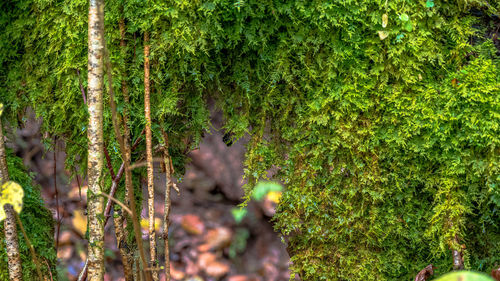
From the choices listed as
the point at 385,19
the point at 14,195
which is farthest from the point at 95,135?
the point at 385,19

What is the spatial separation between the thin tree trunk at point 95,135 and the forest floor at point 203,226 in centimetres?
118

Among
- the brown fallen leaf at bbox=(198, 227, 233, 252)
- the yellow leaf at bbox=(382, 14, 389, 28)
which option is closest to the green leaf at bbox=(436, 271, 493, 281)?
the yellow leaf at bbox=(382, 14, 389, 28)

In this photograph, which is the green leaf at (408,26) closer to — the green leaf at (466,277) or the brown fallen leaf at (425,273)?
the brown fallen leaf at (425,273)

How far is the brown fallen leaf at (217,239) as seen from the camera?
3146 mm

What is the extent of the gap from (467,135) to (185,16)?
1.76 m

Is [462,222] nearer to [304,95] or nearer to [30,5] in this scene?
[304,95]

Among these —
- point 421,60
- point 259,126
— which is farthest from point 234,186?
point 421,60

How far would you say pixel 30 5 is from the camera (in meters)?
2.34

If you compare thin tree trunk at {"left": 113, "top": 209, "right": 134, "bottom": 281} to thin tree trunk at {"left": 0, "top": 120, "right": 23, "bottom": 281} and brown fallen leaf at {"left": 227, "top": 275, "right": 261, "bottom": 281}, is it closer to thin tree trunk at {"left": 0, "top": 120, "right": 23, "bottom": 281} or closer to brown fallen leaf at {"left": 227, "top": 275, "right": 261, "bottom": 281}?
thin tree trunk at {"left": 0, "top": 120, "right": 23, "bottom": 281}

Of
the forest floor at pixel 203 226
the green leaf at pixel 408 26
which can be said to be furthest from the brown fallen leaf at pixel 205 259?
the green leaf at pixel 408 26

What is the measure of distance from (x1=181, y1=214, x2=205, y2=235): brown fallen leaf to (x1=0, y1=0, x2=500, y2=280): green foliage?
1080 millimetres

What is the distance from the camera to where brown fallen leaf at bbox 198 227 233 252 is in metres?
3.15

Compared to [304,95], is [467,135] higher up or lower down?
lower down

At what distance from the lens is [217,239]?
3168 millimetres
